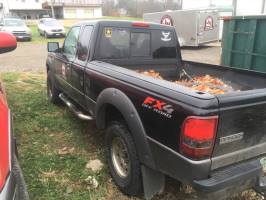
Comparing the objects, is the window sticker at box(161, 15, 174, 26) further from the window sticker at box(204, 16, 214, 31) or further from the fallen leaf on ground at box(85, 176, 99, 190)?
the fallen leaf on ground at box(85, 176, 99, 190)

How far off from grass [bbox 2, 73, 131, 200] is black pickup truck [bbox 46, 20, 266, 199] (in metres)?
0.44

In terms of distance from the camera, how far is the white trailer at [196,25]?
728 inches

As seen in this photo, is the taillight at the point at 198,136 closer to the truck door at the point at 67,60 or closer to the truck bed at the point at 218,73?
the truck bed at the point at 218,73

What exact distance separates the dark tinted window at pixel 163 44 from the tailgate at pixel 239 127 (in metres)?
2.26

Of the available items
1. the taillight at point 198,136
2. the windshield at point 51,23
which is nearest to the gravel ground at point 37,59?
the taillight at point 198,136

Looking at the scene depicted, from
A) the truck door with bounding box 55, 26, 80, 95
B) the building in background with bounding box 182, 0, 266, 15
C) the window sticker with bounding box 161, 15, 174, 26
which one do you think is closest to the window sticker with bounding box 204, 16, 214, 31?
the building in background with bounding box 182, 0, 266, 15

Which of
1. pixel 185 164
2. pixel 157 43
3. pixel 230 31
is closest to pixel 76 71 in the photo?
pixel 157 43

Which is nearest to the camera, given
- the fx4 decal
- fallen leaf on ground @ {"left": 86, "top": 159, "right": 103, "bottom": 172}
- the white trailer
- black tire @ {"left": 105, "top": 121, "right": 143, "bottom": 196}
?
the fx4 decal

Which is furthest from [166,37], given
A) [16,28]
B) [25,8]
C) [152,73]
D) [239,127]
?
[25,8]

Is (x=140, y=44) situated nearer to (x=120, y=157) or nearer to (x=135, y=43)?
(x=135, y=43)

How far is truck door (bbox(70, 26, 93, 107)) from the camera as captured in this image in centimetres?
434

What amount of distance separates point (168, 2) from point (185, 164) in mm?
66222

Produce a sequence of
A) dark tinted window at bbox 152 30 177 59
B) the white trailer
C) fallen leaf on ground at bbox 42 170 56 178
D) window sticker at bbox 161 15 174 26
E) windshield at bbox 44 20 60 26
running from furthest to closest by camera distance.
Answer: windshield at bbox 44 20 60 26
window sticker at bbox 161 15 174 26
the white trailer
dark tinted window at bbox 152 30 177 59
fallen leaf on ground at bbox 42 170 56 178

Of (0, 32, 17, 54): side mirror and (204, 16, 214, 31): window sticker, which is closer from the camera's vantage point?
(0, 32, 17, 54): side mirror
